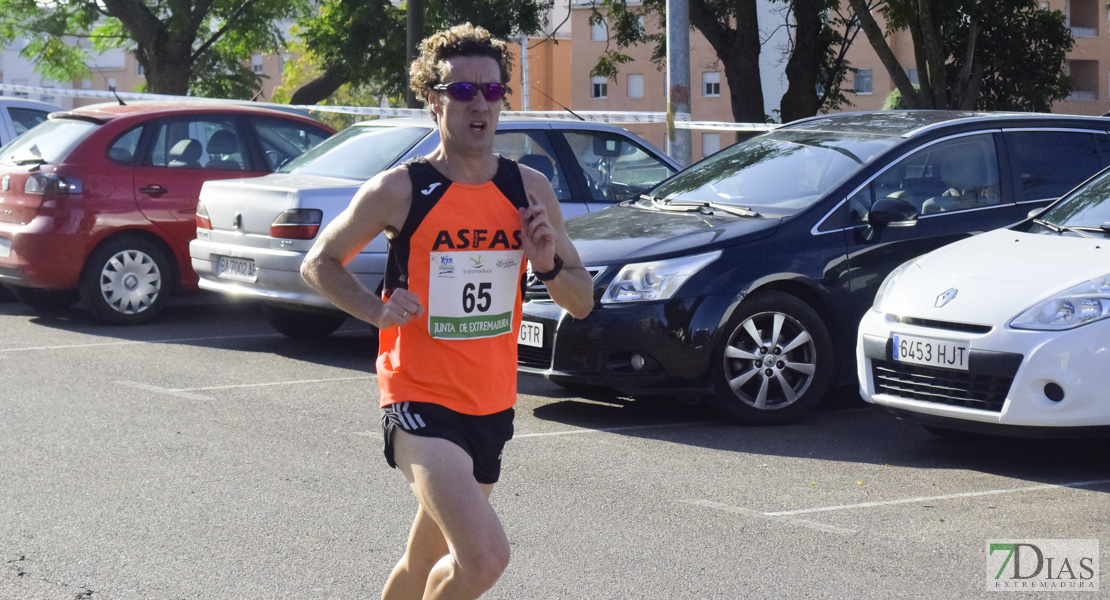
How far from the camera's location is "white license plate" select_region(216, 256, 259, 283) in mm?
9609

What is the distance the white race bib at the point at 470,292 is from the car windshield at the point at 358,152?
19.9ft

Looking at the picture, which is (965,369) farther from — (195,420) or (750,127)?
(750,127)

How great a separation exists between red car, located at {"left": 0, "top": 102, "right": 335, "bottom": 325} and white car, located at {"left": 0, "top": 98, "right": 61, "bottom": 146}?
2.03m

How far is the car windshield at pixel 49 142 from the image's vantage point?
1098 centimetres

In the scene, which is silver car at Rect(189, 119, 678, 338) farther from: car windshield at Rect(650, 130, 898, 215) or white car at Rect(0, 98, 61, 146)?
white car at Rect(0, 98, 61, 146)

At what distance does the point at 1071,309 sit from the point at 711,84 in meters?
62.9

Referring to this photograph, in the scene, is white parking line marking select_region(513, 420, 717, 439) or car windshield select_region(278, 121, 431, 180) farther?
car windshield select_region(278, 121, 431, 180)

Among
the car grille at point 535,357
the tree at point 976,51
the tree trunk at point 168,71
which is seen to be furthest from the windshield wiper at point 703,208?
the tree trunk at point 168,71

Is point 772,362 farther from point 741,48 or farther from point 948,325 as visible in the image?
point 741,48

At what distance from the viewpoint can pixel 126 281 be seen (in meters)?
11.2

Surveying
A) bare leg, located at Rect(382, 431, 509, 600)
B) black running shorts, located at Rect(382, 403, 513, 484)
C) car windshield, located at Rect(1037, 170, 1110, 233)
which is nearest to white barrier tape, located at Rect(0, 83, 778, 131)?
car windshield, located at Rect(1037, 170, 1110, 233)

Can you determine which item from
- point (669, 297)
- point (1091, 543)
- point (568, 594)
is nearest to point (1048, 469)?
point (1091, 543)

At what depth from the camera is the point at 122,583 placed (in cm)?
466

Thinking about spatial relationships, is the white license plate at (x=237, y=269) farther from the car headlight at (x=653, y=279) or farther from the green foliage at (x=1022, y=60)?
the green foliage at (x=1022, y=60)
